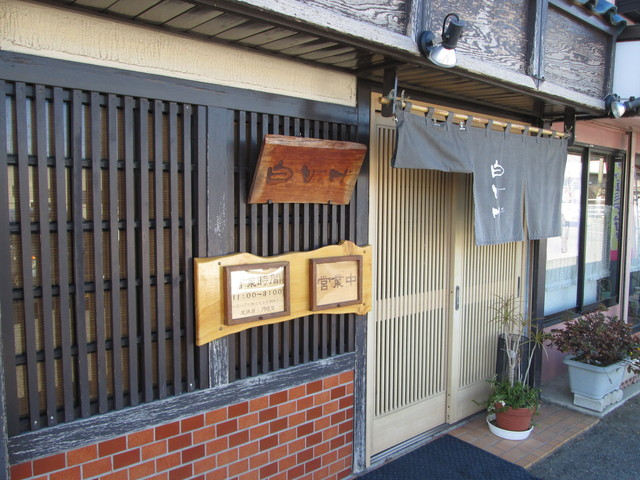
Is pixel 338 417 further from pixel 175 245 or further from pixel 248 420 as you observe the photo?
pixel 175 245

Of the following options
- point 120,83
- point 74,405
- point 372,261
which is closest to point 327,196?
point 372,261

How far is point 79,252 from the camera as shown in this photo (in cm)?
272

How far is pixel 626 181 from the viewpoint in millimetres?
7543

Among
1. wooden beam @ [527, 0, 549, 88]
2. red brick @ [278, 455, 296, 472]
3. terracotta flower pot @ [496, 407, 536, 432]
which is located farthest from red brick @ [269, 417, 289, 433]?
wooden beam @ [527, 0, 549, 88]

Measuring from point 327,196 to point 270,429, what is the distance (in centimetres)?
174

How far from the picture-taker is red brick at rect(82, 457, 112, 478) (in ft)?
9.07

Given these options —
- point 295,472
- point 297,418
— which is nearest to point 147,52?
point 297,418

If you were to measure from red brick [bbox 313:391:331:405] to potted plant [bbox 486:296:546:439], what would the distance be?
207cm

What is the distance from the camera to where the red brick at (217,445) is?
10.8ft

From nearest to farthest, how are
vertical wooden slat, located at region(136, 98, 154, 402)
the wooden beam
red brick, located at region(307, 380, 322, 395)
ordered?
vertical wooden slat, located at region(136, 98, 154, 402)
red brick, located at region(307, 380, 322, 395)
the wooden beam

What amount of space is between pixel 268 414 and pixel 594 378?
4075 mm

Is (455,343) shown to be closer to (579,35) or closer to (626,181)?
(579,35)

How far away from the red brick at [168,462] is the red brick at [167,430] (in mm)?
126

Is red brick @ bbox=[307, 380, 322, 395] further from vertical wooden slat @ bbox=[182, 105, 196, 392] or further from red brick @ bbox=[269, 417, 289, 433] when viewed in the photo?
vertical wooden slat @ bbox=[182, 105, 196, 392]
